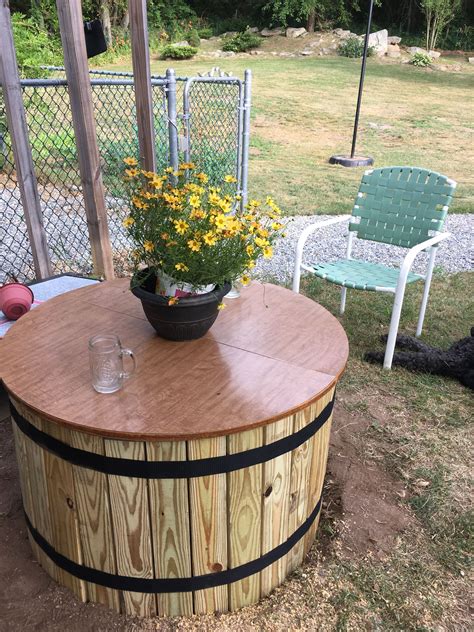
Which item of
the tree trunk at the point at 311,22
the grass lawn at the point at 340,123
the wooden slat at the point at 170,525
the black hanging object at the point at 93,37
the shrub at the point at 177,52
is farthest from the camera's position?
the tree trunk at the point at 311,22

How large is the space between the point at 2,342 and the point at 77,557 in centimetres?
75

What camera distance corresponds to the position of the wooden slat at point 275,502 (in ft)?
4.90

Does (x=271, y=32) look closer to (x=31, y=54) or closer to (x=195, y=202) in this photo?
(x=31, y=54)

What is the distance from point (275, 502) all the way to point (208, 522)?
22 cm

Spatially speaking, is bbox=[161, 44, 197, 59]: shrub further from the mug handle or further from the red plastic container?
the mug handle

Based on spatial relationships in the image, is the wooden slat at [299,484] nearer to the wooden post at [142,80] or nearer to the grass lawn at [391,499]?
the grass lawn at [391,499]

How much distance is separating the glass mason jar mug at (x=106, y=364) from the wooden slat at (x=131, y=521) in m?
0.21

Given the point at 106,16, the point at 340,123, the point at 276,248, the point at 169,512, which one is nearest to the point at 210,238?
the point at 169,512

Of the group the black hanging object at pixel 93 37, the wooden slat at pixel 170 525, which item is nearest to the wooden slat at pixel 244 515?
the wooden slat at pixel 170 525

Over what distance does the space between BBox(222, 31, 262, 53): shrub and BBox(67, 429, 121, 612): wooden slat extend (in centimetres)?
2087

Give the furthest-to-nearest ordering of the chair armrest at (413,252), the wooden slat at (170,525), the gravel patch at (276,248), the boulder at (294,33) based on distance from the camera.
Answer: the boulder at (294,33)
the gravel patch at (276,248)
the chair armrest at (413,252)
the wooden slat at (170,525)

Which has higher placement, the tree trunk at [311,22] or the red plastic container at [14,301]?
the tree trunk at [311,22]

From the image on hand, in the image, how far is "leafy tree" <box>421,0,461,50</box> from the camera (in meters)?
18.6

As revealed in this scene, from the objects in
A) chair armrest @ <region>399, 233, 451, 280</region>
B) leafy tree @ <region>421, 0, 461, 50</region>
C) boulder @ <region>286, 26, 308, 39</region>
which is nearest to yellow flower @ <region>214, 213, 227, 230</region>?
chair armrest @ <region>399, 233, 451, 280</region>
